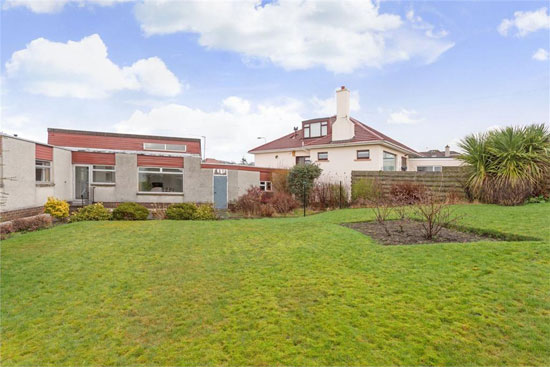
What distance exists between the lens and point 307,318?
3.47m

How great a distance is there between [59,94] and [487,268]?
15.2 metres

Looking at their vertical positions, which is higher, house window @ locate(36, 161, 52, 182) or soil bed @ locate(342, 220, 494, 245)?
house window @ locate(36, 161, 52, 182)

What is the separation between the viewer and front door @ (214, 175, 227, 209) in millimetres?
17094

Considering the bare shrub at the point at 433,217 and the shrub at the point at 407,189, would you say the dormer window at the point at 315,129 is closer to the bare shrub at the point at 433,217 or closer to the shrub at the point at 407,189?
the shrub at the point at 407,189

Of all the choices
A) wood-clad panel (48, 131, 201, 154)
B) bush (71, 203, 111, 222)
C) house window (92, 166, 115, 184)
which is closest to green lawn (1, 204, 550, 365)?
bush (71, 203, 111, 222)

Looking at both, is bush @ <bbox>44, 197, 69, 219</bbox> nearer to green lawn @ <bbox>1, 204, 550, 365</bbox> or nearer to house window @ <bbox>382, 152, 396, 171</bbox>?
green lawn @ <bbox>1, 204, 550, 365</bbox>

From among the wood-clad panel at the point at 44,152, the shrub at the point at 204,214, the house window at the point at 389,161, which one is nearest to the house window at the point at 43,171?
the wood-clad panel at the point at 44,152

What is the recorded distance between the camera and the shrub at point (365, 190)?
49.4ft

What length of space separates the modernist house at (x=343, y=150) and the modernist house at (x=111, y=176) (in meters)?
4.93

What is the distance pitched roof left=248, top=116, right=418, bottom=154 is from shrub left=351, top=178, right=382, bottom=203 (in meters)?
4.44

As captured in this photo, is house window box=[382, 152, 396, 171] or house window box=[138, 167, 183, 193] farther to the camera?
house window box=[382, 152, 396, 171]

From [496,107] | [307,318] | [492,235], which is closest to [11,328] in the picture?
[307,318]

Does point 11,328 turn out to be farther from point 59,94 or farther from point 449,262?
point 59,94

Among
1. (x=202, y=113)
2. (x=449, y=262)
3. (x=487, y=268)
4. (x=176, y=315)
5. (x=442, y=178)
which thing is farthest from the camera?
(x=202, y=113)
